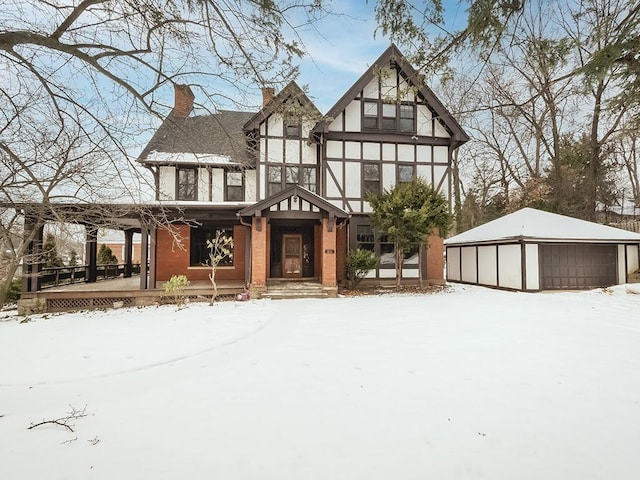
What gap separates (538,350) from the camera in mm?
5598

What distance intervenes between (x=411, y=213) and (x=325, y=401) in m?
9.54

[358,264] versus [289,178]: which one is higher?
[289,178]

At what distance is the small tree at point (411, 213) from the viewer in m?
12.5

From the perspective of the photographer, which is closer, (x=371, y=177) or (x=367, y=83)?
(x=367, y=83)

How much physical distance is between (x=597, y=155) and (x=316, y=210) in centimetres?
1828

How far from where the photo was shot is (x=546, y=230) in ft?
47.3

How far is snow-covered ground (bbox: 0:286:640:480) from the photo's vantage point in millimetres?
2654

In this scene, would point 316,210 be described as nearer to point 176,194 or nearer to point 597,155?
point 176,194

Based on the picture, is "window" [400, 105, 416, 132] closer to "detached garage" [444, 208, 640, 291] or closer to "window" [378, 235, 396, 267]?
"window" [378, 235, 396, 267]

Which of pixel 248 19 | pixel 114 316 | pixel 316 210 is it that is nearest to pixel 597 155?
pixel 316 210

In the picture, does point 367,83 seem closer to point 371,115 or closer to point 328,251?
point 371,115

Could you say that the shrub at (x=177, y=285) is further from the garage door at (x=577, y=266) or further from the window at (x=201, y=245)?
the garage door at (x=577, y=266)

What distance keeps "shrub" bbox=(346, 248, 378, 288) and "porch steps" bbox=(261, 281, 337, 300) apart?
5.29 ft

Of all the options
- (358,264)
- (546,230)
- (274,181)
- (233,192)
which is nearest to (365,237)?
(358,264)
